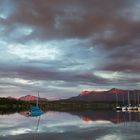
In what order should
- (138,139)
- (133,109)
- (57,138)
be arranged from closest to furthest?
(138,139) → (57,138) → (133,109)

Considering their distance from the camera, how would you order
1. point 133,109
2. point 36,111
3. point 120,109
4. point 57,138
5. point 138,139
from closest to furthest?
point 138,139, point 57,138, point 36,111, point 133,109, point 120,109

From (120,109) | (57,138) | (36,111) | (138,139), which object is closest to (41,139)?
(57,138)

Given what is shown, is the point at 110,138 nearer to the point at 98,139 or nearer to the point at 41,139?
the point at 98,139

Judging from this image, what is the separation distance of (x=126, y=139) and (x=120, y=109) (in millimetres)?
136094

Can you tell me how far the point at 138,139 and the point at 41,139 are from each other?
1059 centimetres

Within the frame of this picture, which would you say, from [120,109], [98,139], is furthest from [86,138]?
[120,109]

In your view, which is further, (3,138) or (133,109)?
(133,109)

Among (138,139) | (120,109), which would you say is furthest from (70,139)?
(120,109)

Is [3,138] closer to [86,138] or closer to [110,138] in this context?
[86,138]

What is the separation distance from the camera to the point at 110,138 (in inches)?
1599

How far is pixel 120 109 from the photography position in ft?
569

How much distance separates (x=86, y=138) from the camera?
4075 centimetres

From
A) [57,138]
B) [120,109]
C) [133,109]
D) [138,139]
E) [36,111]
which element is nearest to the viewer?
[138,139]

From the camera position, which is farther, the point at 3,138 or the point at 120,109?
the point at 120,109
